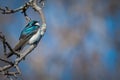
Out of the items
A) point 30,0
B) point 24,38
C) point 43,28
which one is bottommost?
point 24,38

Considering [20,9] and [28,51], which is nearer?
[28,51]

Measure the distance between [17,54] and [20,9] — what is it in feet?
0.73

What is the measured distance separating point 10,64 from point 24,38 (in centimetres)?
96

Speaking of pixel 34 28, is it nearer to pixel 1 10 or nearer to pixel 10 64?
pixel 1 10

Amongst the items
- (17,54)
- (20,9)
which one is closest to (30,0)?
(20,9)

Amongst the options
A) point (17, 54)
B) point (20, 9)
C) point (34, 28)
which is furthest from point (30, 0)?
point (34, 28)

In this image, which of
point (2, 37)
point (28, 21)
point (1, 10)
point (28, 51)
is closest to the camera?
point (2, 37)

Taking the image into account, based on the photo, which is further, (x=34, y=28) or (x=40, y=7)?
(x=34, y=28)

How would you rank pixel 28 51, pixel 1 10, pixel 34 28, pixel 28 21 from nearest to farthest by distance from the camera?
pixel 28 51
pixel 1 10
pixel 28 21
pixel 34 28

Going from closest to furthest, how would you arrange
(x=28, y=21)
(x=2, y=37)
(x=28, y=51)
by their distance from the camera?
(x=2, y=37), (x=28, y=51), (x=28, y=21)

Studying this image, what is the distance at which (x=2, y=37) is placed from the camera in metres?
1.61

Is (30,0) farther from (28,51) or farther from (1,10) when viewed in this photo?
(28,51)

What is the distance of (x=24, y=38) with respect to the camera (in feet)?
8.66

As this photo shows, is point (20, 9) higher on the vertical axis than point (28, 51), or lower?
higher
